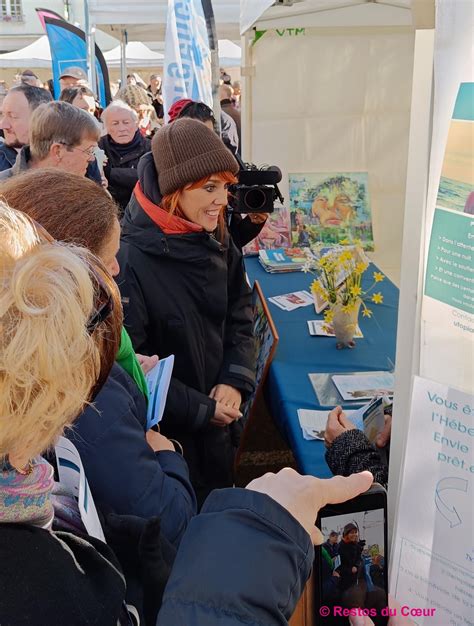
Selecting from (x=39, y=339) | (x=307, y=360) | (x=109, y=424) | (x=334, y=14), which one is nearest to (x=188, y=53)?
(x=334, y=14)

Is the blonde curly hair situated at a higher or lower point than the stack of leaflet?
higher

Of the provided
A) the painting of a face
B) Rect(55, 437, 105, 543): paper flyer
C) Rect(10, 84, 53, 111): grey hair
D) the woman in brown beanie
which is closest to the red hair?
the woman in brown beanie

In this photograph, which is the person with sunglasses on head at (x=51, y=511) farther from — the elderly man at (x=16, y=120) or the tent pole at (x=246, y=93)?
the tent pole at (x=246, y=93)

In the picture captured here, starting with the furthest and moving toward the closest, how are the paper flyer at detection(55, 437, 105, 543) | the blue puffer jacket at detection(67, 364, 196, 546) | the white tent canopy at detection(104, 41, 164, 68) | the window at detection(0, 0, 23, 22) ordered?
the window at detection(0, 0, 23, 22) → the white tent canopy at detection(104, 41, 164, 68) → the blue puffer jacket at detection(67, 364, 196, 546) → the paper flyer at detection(55, 437, 105, 543)

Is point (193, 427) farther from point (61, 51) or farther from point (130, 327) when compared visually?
point (61, 51)

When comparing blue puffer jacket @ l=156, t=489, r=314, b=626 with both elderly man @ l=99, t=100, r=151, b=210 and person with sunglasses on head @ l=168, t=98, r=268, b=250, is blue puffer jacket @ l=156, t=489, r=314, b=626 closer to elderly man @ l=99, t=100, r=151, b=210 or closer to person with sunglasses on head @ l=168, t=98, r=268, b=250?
person with sunglasses on head @ l=168, t=98, r=268, b=250

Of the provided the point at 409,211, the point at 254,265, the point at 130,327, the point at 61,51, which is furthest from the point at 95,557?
the point at 61,51

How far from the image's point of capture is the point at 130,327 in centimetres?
187

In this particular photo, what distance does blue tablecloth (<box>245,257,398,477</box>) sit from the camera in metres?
1.83

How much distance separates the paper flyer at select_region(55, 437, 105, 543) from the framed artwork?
3416 mm

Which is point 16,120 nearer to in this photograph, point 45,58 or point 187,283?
point 187,283

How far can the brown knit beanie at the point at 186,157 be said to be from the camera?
195 centimetres

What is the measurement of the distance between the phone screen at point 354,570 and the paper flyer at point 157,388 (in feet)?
1.67

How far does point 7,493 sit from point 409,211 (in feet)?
2.29
